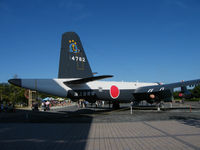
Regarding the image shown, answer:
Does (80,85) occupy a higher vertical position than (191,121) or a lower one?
higher

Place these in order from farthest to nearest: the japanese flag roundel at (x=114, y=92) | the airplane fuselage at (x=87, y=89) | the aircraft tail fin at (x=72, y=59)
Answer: the japanese flag roundel at (x=114, y=92), the aircraft tail fin at (x=72, y=59), the airplane fuselage at (x=87, y=89)

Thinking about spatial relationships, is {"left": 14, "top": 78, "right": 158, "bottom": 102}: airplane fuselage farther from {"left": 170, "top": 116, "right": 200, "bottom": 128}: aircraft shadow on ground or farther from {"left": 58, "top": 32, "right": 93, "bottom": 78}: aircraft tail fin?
{"left": 170, "top": 116, "right": 200, "bottom": 128}: aircraft shadow on ground

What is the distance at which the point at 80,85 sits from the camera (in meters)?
19.8

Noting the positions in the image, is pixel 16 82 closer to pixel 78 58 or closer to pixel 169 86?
pixel 78 58

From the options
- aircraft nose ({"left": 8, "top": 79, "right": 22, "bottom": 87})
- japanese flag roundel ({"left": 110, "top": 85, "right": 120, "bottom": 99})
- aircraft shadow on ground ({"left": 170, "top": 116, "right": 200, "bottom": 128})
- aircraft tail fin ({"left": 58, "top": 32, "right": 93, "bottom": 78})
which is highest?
aircraft tail fin ({"left": 58, "top": 32, "right": 93, "bottom": 78})

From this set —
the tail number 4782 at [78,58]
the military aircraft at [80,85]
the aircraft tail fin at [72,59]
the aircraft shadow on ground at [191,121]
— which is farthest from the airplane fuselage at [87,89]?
the aircraft shadow on ground at [191,121]

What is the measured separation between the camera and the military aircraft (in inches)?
693

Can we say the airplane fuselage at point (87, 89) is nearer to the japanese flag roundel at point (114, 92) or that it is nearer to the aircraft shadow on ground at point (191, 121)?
the japanese flag roundel at point (114, 92)

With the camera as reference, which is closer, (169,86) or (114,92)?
(114,92)

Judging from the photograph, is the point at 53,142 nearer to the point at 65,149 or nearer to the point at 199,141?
the point at 65,149

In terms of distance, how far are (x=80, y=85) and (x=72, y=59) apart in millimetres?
3001

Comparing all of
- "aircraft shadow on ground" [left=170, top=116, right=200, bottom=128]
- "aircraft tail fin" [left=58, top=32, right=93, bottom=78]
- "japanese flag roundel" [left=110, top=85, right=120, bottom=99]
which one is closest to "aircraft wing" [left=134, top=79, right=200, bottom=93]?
"japanese flag roundel" [left=110, top=85, right=120, bottom=99]

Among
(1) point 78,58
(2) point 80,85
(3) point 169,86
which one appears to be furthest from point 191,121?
(1) point 78,58

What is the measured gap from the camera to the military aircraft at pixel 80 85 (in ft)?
57.8
